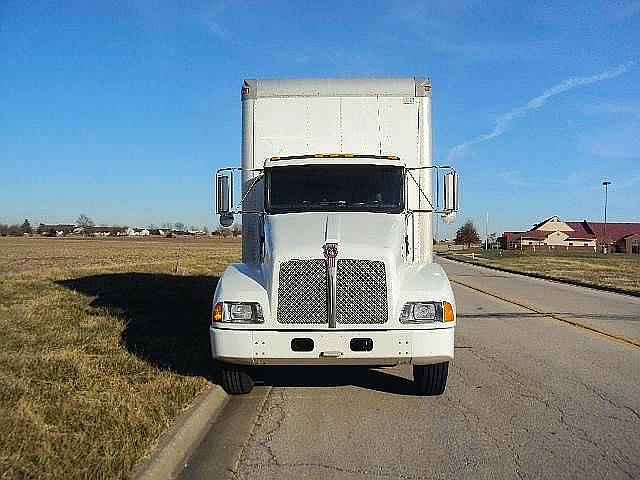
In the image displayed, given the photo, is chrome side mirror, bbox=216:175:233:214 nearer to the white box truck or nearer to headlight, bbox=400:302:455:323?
the white box truck

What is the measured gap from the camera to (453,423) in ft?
21.4

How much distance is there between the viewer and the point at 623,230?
133500mm

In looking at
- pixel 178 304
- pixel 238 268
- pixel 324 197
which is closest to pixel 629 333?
pixel 324 197

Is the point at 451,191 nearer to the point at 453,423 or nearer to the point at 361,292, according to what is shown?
the point at 361,292

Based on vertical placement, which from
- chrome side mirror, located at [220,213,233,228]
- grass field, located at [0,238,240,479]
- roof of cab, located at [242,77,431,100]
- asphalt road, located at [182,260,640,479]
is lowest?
asphalt road, located at [182,260,640,479]

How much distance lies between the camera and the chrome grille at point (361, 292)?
6852 millimetres

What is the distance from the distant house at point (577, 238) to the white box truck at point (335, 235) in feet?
386

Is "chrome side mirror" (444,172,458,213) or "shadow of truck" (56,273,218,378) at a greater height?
"chrome side mirror" (444,172,458,213)

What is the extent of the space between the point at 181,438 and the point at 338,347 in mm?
1747

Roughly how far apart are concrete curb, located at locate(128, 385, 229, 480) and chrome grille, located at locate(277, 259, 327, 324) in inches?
43.9

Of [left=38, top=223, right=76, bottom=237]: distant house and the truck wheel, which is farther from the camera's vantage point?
[left=38, top=223, right=76, bottom=237]: distant house

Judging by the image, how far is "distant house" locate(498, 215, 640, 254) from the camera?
123125mm

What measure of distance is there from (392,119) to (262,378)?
3.77m

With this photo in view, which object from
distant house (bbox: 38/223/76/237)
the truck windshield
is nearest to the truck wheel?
the truck windshield
